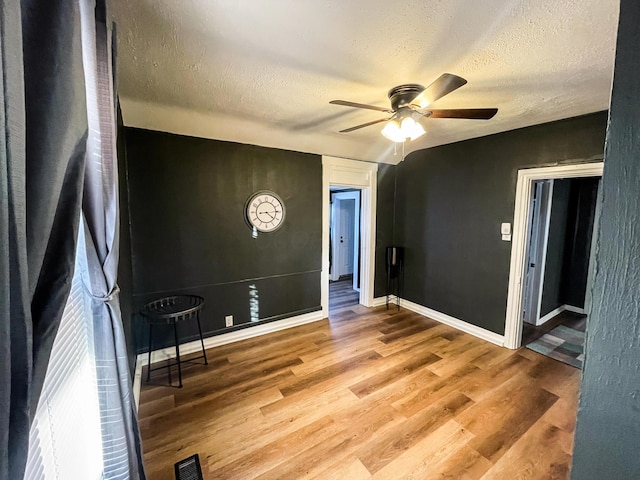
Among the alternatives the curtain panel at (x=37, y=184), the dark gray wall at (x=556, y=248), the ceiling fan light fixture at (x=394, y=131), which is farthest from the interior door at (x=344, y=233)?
the curtain panel at (x=37, y=184)

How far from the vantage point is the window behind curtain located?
807 millimetres

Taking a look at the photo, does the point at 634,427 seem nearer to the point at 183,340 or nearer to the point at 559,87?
the point at 559,87

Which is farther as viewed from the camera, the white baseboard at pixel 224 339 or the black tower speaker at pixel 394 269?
the black tower speaker at pixel 394 269

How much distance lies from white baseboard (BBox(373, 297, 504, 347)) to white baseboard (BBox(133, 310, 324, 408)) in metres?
1.34

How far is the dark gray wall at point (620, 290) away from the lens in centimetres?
44

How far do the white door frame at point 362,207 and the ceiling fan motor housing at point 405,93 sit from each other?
5.59 feet

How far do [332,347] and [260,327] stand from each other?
94 centimetres

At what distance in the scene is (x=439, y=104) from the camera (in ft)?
7.68

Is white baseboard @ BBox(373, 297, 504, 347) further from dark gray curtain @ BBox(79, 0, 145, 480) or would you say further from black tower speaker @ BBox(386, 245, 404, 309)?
dark gray curtain @ BBox(79, 0, 145, 480)

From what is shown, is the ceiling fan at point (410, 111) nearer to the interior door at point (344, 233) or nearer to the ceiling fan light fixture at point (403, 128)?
the ceiling fan light fixture at point (403, 128)

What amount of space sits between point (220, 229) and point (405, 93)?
88.9 inches

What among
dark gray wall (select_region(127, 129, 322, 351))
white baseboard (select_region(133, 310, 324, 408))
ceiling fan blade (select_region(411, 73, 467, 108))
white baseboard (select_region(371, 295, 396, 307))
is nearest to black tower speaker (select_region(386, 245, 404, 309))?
white baseboard (select_region(371, 295, 396, 307))

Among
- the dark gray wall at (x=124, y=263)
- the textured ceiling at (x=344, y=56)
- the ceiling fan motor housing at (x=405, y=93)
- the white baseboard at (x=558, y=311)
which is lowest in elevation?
the white baseboard at (x=558, y=311)

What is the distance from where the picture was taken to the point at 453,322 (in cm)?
354
